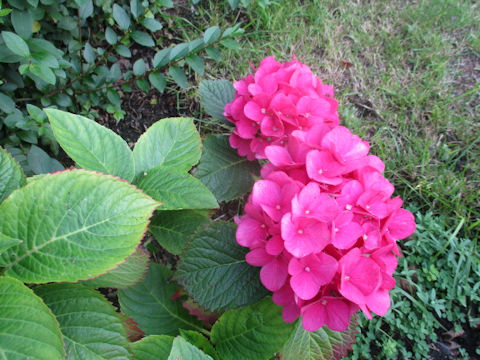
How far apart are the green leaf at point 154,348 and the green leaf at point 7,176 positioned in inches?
19.8

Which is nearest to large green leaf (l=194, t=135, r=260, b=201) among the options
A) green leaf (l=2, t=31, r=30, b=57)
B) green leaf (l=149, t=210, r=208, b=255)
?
green leaf (l=149, t=210, r=208, b=255)

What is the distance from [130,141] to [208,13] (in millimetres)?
887

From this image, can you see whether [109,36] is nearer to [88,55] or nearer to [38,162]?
[88,55]

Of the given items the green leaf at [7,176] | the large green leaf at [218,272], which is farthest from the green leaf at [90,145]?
the large green leaf at [218,272]

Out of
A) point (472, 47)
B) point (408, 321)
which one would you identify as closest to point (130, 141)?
point (408, 321)

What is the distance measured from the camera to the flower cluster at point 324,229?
3.26ft

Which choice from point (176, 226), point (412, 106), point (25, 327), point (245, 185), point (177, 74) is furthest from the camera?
point (412, 106)

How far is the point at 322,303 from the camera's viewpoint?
105 cm

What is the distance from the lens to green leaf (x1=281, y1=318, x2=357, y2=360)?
1.26 m

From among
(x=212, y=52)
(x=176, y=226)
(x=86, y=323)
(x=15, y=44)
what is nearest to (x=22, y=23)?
(x=15, y=44)

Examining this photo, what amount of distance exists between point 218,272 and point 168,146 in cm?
41

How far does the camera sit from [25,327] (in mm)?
750

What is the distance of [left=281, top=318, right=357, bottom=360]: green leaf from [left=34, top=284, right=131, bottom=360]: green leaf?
56 cm

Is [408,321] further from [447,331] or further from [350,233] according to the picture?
[350,233]
